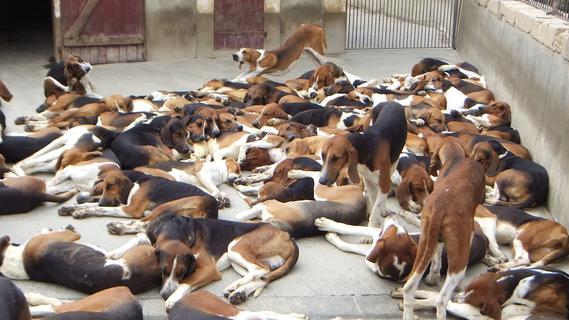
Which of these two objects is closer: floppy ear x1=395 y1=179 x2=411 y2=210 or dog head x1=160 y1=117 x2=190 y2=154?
floppy ear x1=395 y1=179 x2=411 y2=210

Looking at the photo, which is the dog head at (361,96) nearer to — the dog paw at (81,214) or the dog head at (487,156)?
the dog head at (487,156)

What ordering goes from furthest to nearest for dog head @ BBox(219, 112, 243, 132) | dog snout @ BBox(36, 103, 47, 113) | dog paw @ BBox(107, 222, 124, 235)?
dog snout @ BBox(36, 103, 47, 113)
dog head @ BBox(219, 112, 243, 132)
dog paw @ BBox(107, 222, 124, 235)

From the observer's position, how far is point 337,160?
7055 mm

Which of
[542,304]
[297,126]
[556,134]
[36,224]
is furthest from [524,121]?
[36,224]

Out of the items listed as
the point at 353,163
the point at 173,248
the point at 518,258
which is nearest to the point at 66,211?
the point at 173,248

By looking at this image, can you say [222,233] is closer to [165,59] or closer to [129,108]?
[129,108]

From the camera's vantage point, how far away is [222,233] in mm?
6855

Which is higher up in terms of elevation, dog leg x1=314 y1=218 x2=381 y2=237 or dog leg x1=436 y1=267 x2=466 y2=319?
dog leg x1=436 y1=267 x2=466 y2=319

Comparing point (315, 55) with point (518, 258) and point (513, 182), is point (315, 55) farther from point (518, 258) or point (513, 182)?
point (518, 258)

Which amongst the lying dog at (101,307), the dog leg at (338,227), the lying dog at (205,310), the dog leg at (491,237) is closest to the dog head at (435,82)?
the dog leg at (491,237)

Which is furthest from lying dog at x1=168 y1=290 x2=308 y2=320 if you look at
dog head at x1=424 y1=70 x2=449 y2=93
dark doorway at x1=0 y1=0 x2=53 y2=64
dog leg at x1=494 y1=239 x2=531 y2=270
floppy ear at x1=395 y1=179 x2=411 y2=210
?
dark doorway at x1=0 y1=0 x2=53 y2=64

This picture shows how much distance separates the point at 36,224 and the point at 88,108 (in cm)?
328

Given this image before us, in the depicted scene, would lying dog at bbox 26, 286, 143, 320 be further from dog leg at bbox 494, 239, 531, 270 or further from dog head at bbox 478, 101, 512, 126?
dog head at bbox 478, 101, 512, 126

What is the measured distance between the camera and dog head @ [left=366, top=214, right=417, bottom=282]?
260 inches
